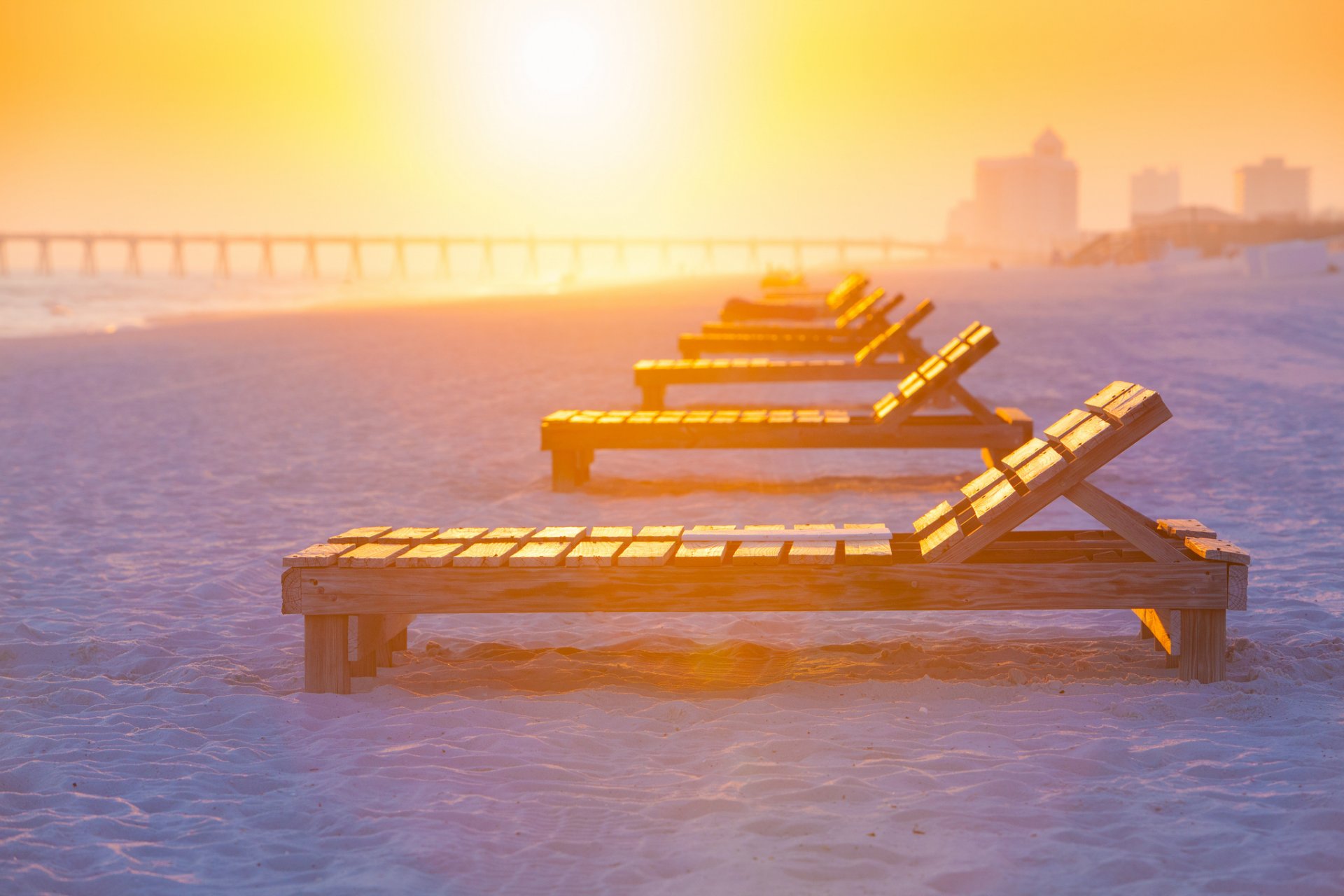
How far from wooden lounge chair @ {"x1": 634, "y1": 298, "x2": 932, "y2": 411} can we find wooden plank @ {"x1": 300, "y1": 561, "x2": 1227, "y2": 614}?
6.09m

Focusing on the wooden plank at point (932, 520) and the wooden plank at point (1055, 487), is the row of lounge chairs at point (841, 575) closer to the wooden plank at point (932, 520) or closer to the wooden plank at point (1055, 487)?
the wooden plank at point (1055, 487)

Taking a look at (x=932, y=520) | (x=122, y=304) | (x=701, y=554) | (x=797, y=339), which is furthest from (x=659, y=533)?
(x=122, y=304)

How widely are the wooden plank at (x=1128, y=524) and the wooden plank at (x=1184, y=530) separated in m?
0.21

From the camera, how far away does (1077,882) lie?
2.87 metres

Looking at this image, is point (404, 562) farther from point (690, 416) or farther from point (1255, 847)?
point (690, 416)

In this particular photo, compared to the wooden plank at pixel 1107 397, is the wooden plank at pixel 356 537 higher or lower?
lower

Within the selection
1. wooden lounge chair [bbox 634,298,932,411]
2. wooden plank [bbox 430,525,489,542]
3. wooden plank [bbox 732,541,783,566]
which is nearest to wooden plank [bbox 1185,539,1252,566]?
wooden plank [bbox 732,541,783,566]

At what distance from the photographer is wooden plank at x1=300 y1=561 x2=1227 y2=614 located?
4160 mm

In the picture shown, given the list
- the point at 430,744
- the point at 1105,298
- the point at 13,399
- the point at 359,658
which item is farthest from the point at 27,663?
the point at 1105,298

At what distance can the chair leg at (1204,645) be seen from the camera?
416 centimetres

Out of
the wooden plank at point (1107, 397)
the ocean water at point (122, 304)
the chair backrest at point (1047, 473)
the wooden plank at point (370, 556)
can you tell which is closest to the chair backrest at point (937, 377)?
the wooden plank at point (1107, 397)

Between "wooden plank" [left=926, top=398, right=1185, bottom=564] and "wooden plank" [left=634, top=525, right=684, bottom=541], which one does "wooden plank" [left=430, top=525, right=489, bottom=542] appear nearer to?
"wooden plank" [left=634, top=525, right=684, bottom=541]

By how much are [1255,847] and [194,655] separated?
359cm

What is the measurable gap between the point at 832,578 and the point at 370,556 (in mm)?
1538
